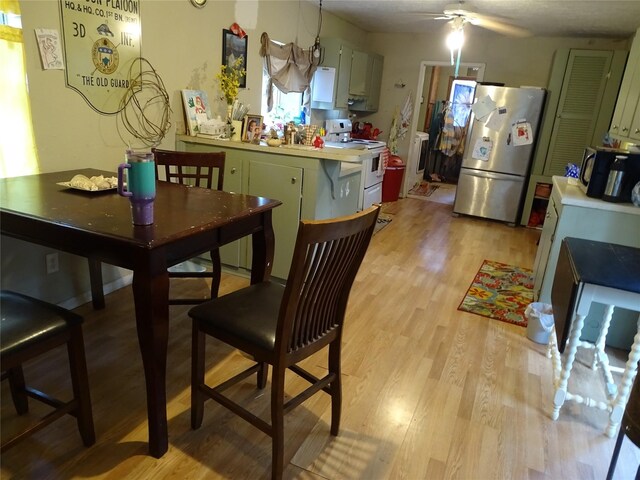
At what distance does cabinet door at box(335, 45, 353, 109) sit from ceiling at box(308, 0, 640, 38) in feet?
1.40

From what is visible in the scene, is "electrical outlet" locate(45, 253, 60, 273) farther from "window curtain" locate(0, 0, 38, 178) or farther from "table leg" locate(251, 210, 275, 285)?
"table leg" locate(251, 210, 275, 285)

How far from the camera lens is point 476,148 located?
5207mm

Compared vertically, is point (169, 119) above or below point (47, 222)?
above

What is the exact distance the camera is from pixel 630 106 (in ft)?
10.7

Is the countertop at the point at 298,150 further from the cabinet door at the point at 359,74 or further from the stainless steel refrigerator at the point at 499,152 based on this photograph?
the stainless steel refrigerator at the point at 499,152

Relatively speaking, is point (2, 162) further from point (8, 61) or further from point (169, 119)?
point (169, 119)

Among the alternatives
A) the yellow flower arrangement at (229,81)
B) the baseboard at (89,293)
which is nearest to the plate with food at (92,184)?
the baseboard at (89,293)

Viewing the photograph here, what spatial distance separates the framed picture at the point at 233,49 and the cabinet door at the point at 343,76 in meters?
1.62

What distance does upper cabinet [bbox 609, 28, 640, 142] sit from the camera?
10.1 feet

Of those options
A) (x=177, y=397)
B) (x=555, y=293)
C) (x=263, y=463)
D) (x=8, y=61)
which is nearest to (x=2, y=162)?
(x=8, y=61)

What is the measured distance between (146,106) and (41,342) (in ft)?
6.32

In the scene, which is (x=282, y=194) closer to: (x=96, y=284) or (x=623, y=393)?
(x=96, y=284)

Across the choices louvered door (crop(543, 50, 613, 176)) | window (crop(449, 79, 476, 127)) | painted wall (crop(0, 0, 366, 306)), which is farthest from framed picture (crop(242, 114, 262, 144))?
window (crop(449, 79, 476, 127))

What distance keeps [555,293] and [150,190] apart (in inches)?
73.1
